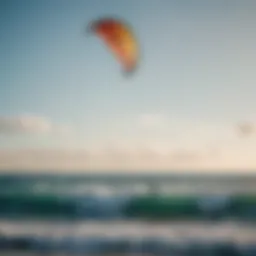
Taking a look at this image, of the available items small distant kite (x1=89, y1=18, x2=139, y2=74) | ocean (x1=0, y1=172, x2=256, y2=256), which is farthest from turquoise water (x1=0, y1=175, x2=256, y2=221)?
small distant kite (x1=89, y1=18, x2=139, y2=74)

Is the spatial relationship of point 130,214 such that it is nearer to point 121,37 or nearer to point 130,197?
point 130,197

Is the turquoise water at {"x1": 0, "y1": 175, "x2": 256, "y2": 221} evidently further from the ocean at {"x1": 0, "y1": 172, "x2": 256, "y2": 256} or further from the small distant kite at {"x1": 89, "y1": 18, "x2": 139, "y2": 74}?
the small distant kite at {"x1": 89, "y1": 18, "x2": 139, "y2": 74}

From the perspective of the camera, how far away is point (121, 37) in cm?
142

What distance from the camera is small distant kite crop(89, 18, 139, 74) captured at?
4.65 feet

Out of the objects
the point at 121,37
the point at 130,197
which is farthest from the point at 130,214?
the point at 121,37

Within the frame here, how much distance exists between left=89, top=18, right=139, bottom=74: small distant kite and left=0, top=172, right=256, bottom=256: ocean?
0.33 metres

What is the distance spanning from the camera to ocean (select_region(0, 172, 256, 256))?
137 centimetres

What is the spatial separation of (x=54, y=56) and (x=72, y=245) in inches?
21.6

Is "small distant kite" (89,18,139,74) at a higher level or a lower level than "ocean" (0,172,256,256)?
higher

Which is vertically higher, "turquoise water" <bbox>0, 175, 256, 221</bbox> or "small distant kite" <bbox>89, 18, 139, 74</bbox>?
"small distant kite" <bbox>89, 18, 139, 74</bbox>

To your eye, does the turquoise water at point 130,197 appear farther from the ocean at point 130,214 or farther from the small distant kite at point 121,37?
the small distant kite at point 121,37

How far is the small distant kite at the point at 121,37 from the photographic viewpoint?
4.65ft

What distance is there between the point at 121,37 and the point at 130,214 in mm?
509

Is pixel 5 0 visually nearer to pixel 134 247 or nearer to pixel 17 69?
pixel 17 69
